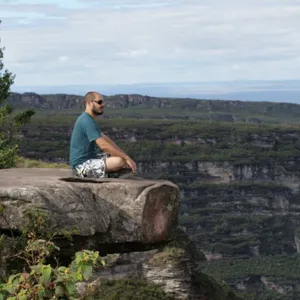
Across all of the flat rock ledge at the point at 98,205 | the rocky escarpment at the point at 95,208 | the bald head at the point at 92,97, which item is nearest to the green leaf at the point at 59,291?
the rocky escarpment at the point at 95,208

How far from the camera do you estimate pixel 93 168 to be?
59.0ft

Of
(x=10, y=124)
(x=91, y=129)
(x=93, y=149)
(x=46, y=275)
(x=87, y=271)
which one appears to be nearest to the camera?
(x=46, y=275)

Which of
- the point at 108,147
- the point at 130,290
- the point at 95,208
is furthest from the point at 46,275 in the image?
the point at 130,290

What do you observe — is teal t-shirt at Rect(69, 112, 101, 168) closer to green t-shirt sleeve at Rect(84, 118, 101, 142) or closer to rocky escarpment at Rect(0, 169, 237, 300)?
green t-shirt sleeve at Rect(84, 118, 101, 142)

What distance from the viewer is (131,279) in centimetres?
5222

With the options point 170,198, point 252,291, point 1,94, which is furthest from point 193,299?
point 252,291

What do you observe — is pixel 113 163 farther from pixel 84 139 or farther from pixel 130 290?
pixel 130 290

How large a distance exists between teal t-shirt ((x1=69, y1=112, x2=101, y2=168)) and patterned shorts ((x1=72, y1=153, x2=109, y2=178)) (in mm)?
127

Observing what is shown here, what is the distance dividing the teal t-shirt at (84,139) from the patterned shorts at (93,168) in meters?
0.13

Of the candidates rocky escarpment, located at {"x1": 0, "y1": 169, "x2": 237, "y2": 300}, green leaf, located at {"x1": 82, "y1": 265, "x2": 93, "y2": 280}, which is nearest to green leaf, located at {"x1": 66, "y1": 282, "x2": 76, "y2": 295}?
green leaf, located at {"x1": 82, "y1": 265, "x2": 93, "y2": 280}

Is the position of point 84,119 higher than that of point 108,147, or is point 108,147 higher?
point 84,119

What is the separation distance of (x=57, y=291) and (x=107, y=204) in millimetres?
6402

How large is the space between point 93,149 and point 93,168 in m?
0.48

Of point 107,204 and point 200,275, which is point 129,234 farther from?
point 200,275
